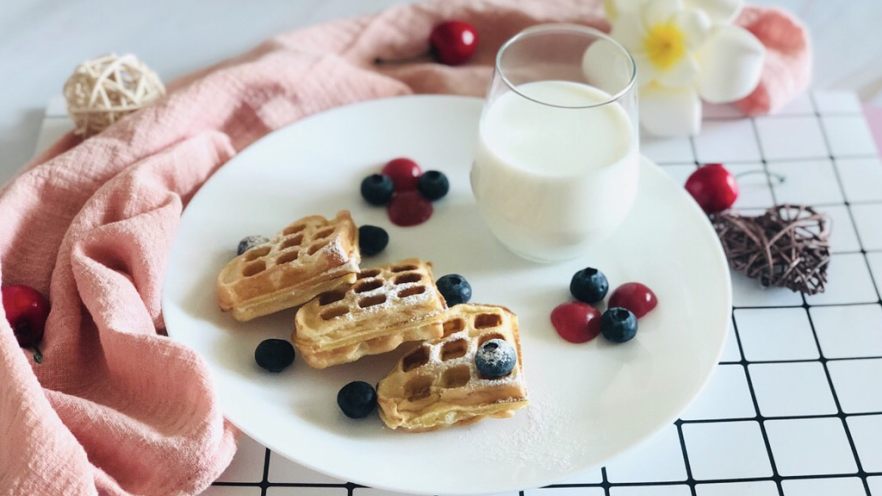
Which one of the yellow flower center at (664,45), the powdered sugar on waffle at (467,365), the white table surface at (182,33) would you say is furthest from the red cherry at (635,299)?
the white table surface at (182,33)

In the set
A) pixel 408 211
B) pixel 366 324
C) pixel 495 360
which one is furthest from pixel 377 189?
pixel 495 360

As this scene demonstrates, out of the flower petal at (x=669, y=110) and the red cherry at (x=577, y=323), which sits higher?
the flower petal at (x=669, y=110)

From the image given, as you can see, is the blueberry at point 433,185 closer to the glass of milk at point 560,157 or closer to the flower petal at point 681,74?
the glass of milk at point 560,157

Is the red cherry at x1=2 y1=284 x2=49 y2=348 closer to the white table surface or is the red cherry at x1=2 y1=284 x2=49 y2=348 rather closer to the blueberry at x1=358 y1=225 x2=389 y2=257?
the blueberry at x1=358 y1=225 x2=389 y2=257

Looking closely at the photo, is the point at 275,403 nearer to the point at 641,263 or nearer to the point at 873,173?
the point at 641,263

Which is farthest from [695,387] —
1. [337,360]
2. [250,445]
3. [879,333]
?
[250,445]

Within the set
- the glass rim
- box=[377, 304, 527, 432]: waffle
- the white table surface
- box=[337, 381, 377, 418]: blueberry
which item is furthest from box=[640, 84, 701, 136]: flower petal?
box=[337, 381, 377, 418]: blueberry
